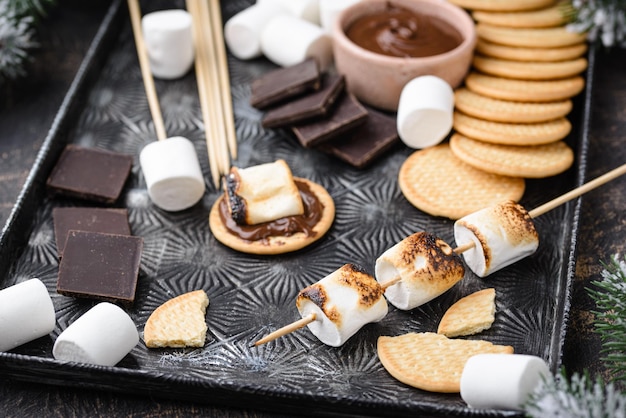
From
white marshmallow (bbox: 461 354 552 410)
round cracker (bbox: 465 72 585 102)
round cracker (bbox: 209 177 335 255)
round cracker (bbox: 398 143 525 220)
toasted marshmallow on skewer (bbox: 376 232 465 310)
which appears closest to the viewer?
white marshmallow (bbox: 461 354 552 410)

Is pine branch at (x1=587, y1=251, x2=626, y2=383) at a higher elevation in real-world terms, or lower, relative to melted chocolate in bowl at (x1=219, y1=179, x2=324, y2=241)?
higher

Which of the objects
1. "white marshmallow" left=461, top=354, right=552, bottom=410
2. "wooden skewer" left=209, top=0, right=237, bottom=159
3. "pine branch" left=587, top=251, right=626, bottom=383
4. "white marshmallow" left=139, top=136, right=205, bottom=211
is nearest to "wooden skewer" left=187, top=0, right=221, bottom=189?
"wooden skewer" left=209, top=0, right=237, bottom=159

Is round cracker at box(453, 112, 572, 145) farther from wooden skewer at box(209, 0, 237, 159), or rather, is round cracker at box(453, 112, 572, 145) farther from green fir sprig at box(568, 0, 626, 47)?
wooden skewer at box(209, 0, 237, 159)

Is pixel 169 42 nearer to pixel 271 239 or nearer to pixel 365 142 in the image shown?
pixel 365 142

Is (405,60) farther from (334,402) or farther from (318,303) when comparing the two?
(334,402)

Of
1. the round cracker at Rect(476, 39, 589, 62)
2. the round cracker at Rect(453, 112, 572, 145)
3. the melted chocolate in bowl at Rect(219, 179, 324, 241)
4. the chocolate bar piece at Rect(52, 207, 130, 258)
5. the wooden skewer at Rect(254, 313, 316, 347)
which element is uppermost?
the round cracker at Rect(476, 39, 589, 62)

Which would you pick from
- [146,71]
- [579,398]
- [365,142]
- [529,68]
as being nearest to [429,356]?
[579,398]

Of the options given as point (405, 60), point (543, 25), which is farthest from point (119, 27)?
point (543, 25)
